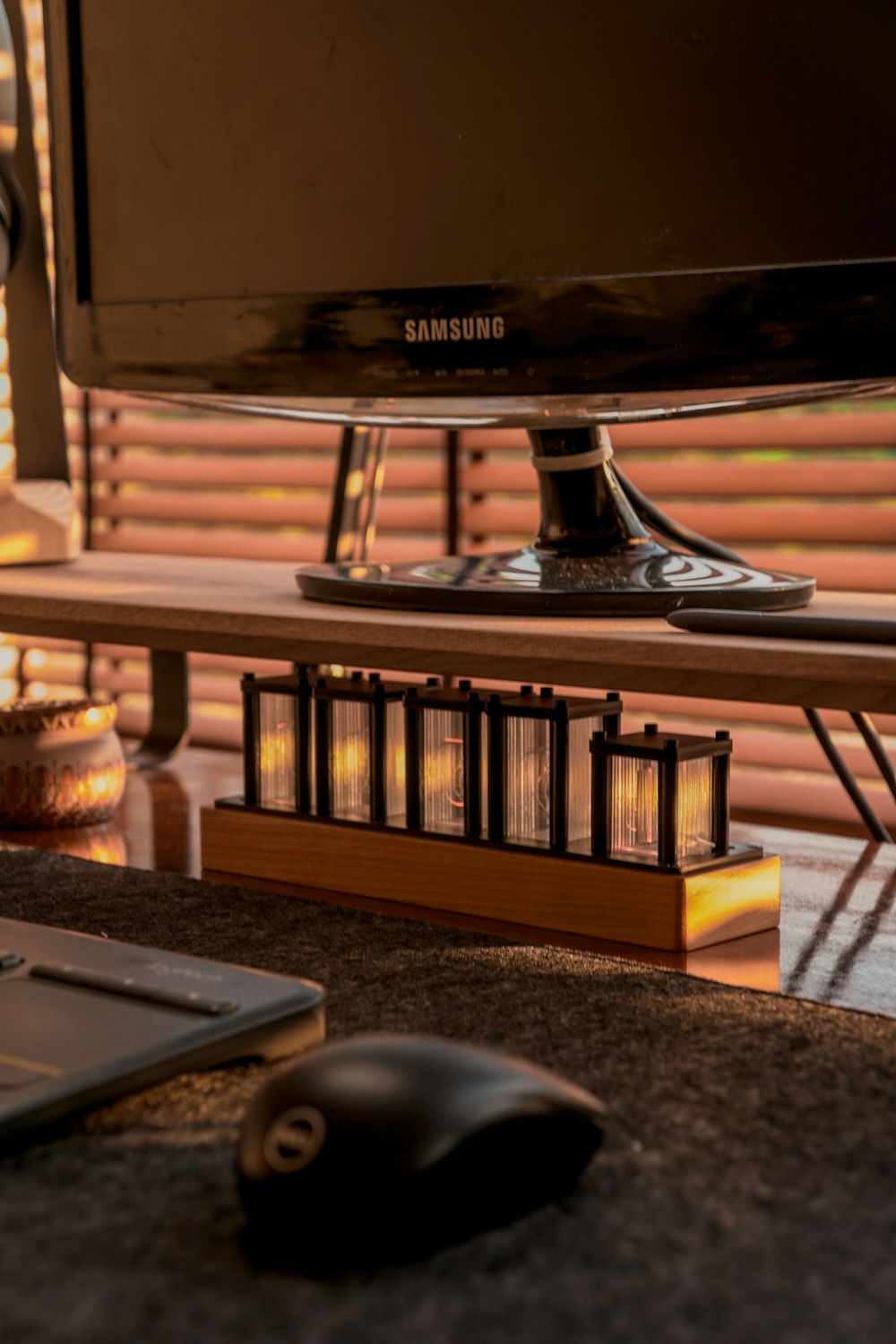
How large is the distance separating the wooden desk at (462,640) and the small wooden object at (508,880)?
136mm

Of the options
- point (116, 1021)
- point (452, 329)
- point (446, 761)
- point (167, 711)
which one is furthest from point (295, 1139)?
point (167, 711)

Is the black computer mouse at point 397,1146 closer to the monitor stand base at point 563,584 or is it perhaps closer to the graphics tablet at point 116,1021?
the graphics tablet at point 116,1021

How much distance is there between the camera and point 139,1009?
71 cm

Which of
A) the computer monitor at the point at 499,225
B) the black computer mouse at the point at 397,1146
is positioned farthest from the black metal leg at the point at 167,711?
the black computer mouse at the point at 397,1146

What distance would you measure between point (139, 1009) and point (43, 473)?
827 mm

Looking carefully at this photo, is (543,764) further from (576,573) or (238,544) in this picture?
(238,544)

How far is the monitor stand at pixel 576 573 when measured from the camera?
0.95 m

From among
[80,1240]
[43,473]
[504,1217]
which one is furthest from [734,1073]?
[43,473]

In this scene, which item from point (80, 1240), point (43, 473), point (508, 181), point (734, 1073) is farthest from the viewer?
point (43, 473)

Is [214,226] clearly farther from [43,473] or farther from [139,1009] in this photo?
[139,1009]

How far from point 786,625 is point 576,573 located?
24cm

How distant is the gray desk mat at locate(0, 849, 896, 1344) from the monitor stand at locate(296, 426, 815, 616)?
225mm

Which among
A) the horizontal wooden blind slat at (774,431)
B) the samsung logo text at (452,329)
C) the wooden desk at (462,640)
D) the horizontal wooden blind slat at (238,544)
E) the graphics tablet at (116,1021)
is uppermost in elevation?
the samsung logo text at (452,329)

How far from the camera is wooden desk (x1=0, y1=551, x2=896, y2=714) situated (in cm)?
78
